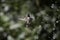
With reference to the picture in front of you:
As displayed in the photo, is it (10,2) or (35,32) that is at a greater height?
(10,2)

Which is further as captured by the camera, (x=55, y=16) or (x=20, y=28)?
(x=55, y=16)

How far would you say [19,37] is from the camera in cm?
211

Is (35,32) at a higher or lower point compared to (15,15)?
lower

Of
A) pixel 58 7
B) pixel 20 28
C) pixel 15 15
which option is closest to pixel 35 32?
pixel 20 28

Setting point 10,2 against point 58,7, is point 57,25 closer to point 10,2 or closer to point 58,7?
point 58,7

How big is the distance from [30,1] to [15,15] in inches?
11.7

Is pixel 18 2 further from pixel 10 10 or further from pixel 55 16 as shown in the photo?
pixel 55 16

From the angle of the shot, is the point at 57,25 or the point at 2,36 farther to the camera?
the point at 57,25

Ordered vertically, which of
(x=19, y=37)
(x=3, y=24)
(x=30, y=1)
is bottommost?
(x=19, y=37)

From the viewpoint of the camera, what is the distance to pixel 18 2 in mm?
2525

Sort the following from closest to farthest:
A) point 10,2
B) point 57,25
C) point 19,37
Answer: point 19,37 → point 57,25 → point 10,2

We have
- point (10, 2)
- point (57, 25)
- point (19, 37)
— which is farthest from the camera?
point (10, 2)

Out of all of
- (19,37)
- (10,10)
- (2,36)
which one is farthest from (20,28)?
(10,10)

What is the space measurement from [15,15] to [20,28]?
0.99ft
